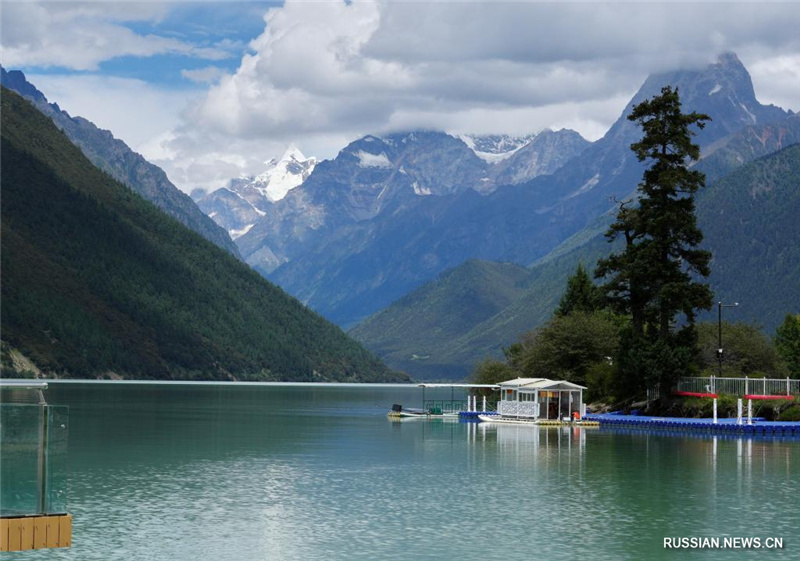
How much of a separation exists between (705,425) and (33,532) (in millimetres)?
76498

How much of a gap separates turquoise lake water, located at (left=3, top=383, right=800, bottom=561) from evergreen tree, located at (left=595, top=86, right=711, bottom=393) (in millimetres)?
11816

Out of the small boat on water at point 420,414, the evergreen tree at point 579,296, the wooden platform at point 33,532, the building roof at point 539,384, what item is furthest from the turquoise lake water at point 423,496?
the evergreen tree at point 579,296

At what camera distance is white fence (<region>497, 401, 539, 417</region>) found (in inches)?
4382

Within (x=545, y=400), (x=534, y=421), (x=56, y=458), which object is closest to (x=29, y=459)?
(x=56, y=458)

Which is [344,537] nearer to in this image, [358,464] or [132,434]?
[358,464]

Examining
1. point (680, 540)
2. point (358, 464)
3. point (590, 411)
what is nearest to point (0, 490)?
point (680, 540)

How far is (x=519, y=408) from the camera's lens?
113m

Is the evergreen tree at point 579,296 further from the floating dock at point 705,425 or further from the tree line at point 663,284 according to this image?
the floating dock at point 705,425

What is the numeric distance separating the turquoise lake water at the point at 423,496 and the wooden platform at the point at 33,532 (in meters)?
6.63

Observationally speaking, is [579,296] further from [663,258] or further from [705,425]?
[705,425]

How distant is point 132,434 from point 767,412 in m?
53.3

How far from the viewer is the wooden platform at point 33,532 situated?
28.1 meters

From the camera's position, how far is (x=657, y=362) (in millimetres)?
102000

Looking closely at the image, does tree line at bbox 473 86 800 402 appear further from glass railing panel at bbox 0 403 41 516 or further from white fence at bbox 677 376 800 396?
glass railing panel at bbox 0 403 41 516
